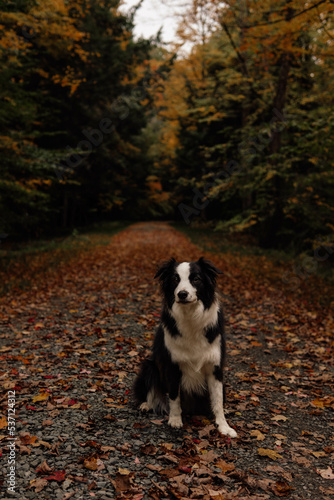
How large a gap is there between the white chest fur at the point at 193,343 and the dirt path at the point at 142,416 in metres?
0.65

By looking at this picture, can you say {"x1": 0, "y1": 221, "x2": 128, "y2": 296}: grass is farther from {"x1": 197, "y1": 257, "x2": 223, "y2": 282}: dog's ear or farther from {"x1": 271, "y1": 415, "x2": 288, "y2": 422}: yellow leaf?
→ {"x1": 271, "y1": 415, "x2": 288, "y2": 422}: yellow leaf

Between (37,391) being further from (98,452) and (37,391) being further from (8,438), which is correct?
(98,452)

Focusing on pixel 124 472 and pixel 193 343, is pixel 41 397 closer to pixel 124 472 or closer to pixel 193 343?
pixel 124 472

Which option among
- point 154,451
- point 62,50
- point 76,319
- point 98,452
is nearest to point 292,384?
point 154,451

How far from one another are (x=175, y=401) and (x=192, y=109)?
17.3 metres

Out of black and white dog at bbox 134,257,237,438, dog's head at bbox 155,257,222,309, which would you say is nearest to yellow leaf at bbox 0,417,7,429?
black and white dog at bbox 134,257,237,438

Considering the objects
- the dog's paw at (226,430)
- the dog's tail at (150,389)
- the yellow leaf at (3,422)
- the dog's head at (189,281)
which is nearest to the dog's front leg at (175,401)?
the dog's tail at (150,389)

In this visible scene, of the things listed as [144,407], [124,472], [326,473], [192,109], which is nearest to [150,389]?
[144,407]

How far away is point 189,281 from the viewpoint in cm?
318

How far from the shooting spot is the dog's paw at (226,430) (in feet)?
10.9

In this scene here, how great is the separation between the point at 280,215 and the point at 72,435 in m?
12.7

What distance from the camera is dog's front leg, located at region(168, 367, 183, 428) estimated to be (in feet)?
11.0

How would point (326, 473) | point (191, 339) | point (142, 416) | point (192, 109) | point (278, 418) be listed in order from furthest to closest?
1. point (192, 109)
2. point (278, 418)
3. point (142, 416)
4. point (191, 339)
5. point (326, 473)

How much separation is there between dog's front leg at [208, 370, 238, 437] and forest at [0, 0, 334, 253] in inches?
301
